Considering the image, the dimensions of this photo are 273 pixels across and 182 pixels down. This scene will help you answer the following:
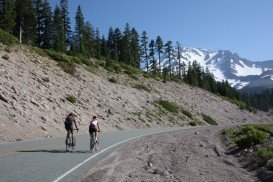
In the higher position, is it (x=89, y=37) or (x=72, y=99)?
(x=89, y=37)

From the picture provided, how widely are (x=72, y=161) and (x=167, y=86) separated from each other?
6467 centimetres

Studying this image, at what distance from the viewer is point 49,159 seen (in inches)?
651

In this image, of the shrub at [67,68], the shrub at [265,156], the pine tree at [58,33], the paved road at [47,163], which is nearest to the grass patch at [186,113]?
the shrub at [67,68]

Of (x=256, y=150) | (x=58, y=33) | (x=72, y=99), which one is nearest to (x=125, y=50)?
(x=58, y=33)

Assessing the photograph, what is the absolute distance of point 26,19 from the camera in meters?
71.0

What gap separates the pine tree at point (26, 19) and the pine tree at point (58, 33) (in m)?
4.88

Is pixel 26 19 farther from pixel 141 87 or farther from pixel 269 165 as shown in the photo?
pixel 269 165

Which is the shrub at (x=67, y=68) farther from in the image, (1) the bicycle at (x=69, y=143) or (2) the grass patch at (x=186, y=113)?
(1) the bicycle at (x=69, y=143)

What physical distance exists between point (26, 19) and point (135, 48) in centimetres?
4274

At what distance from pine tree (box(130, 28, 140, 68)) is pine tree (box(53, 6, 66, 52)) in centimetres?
2520

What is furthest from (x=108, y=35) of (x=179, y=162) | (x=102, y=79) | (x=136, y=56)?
(x=179, y=162)

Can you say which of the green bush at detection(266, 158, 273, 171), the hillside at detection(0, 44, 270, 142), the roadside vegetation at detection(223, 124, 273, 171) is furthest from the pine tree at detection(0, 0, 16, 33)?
the green bush at detection(266, 158, 273, 171)

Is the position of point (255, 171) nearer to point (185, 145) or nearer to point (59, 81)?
point (185, 145)

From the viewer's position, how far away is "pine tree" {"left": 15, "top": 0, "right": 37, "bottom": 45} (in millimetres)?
70062
